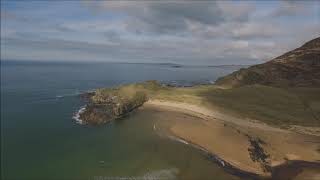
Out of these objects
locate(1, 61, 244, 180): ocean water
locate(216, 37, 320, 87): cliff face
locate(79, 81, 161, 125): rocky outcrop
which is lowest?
locate(1, 61, 244, 180): ocean water

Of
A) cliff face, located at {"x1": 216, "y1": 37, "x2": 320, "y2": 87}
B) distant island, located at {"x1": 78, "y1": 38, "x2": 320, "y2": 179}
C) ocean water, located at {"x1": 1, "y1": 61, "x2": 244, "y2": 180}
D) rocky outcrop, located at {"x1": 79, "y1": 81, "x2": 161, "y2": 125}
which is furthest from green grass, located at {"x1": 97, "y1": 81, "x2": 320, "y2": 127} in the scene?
ocean water, located at {"x1": 1, "y1": 61, "x2": 244, "y2": 180}

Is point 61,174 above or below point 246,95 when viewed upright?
below

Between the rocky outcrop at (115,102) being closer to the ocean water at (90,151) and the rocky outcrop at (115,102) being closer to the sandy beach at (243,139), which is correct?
the ocean water at (90,151)

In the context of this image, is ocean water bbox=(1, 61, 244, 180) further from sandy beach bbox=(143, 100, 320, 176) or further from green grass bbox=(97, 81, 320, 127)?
green grass bbox=(97, 81, 320, 127)

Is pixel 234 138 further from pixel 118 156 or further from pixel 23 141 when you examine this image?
pixel 23 141

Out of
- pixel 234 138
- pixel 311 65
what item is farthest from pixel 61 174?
pixel 311 65

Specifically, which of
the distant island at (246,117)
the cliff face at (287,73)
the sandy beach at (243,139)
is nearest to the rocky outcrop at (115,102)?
the distant island at (246,117)
